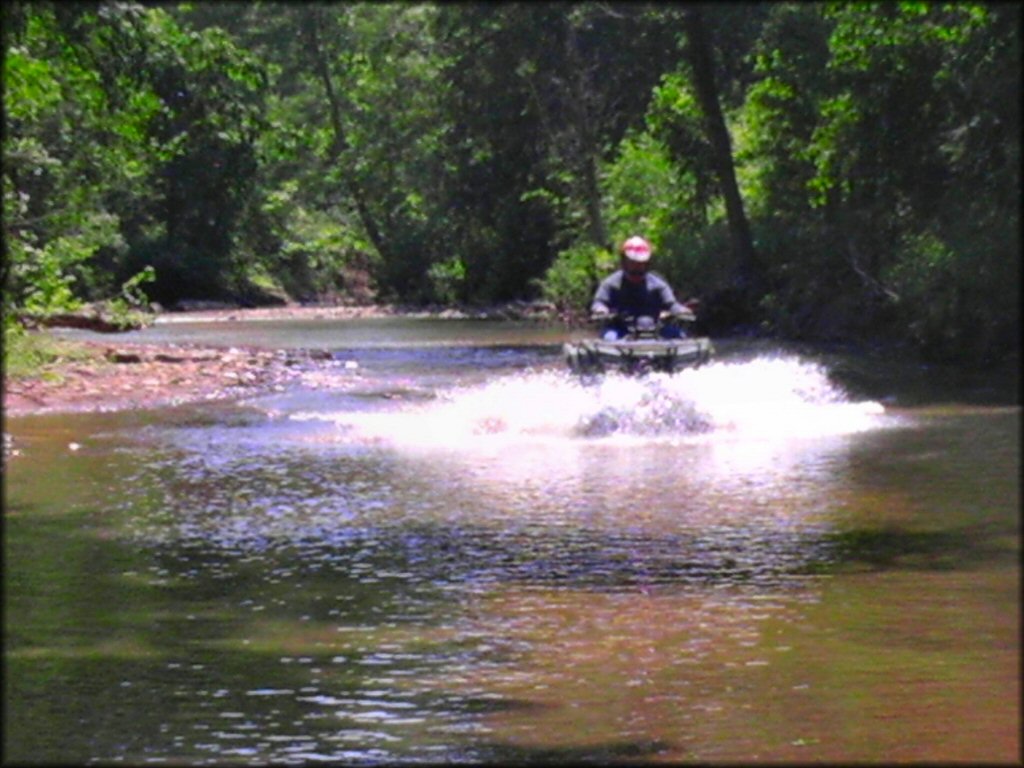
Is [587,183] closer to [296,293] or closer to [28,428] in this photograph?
[296,293]

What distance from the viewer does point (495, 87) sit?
1770 inches

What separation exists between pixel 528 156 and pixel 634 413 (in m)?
32.0

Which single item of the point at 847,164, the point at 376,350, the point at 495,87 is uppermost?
the point at 495,87

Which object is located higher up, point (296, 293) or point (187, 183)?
point (187, 183)

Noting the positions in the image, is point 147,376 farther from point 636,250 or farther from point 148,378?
point 636,250

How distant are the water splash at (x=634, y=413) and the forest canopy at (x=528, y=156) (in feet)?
5.11

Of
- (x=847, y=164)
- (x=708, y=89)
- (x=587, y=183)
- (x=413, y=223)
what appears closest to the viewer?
(x=847, y=164)

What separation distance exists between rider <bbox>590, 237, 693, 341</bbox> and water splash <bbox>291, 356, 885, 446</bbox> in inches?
27.3

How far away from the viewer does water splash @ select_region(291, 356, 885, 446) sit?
611 inches

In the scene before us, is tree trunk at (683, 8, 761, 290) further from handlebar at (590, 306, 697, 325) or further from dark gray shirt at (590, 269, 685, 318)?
handlebar at (590, 306, 697, 325)

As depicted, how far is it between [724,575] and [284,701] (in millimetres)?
3097

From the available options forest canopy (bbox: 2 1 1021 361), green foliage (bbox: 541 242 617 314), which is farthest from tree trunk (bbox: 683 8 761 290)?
green foliage (bbox: 541 242 617 314)

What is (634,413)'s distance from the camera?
1584 cm

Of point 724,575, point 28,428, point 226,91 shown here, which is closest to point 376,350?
point 28,428
